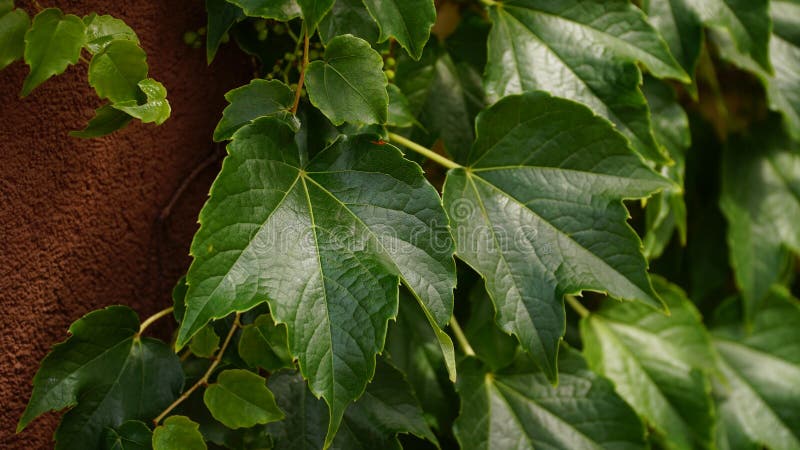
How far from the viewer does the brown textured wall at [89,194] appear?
1.99ft

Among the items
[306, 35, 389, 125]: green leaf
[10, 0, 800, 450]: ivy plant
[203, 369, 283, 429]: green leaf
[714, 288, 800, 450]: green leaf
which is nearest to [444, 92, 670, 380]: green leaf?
[10, 0, 800, 450]: ivy plant

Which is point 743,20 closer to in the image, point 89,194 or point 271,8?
point 271,8

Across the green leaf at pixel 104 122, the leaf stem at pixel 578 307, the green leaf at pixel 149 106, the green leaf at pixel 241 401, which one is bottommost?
the leaf stem at pixel 578 307

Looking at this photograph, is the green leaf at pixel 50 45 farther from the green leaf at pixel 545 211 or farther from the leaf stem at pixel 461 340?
the leaf stem at pixel 461 340

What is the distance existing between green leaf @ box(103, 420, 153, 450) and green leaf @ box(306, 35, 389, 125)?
332 mm

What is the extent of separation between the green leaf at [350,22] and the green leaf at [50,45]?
0.23m

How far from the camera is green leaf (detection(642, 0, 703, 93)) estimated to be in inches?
35.1

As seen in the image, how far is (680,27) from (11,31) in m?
0.78

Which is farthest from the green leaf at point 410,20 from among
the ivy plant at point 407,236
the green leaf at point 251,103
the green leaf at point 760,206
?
the green leaf at point 760,206

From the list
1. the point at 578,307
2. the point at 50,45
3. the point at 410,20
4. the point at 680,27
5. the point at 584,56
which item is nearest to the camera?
the point at 50,45

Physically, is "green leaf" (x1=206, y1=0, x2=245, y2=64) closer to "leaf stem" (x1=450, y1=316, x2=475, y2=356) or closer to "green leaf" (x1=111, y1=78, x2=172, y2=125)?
"green leaf" (x1=111, y1=78, x2=172, y2=125)

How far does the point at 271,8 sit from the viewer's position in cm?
62

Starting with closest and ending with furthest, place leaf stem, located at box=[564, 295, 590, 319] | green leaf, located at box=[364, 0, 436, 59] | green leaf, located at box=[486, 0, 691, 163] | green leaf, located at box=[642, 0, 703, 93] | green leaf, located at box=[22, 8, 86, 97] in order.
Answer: green leaf, located at box=[22, 8, 86, 97]
green leaf, located at box=[364, 0, 436, 59]
green leaf, located at box=[486, 0, 691, 163]
green leaf, located at box=[642, 0, 703, 93]
leaf stem, located at box=[564, 295, 590, 319]

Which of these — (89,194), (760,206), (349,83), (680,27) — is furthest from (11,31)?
(760,206)
